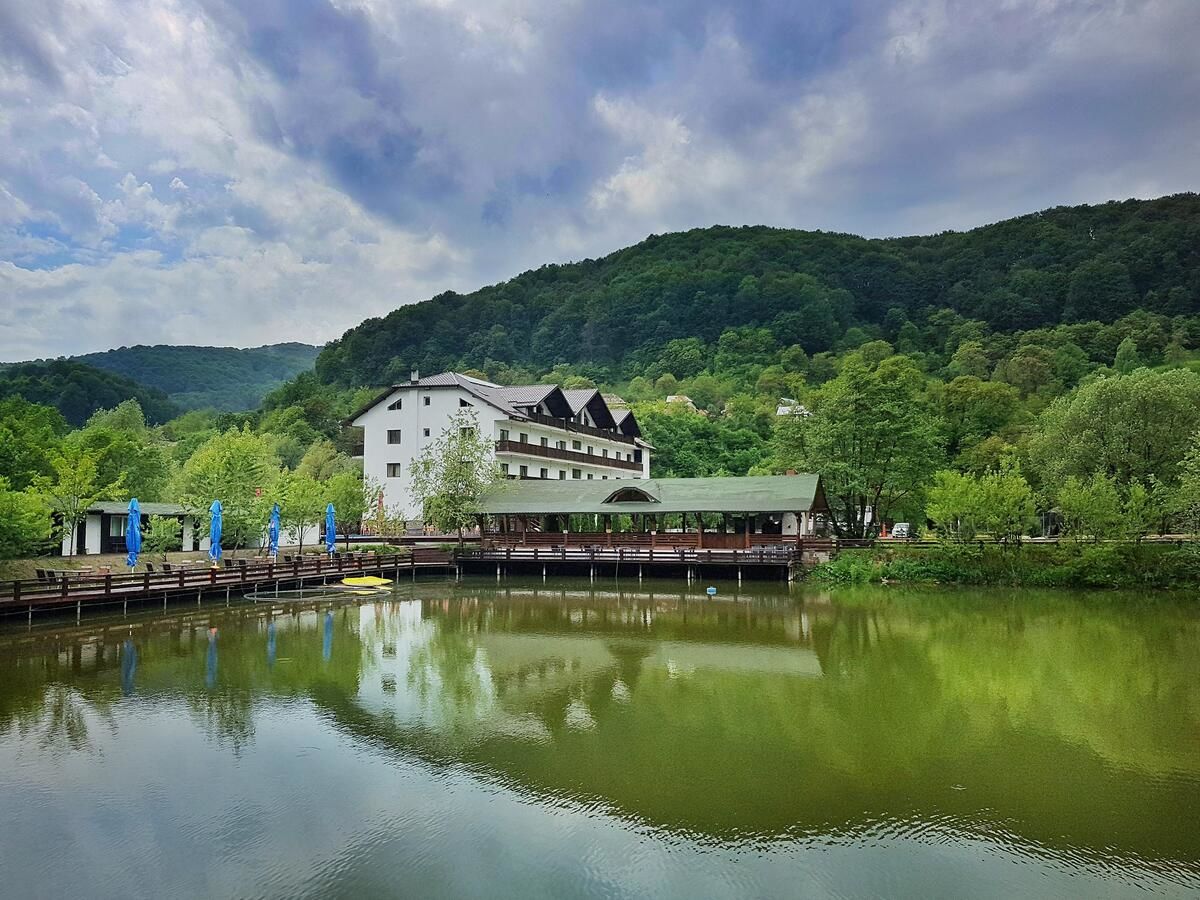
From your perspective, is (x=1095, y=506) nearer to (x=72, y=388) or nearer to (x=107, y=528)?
(x=107, y=528)

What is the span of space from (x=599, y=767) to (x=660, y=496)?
92.3 ft

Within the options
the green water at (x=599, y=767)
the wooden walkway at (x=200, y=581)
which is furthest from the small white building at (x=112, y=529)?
the green water at (x=599, y=767)

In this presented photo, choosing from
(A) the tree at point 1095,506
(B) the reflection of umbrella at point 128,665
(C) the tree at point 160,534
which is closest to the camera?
Answer: (B) the reflection of umbrella at point 128,665

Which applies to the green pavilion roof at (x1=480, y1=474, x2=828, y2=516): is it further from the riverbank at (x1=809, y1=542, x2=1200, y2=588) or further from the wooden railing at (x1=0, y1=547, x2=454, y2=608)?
the wooden railing at (x1=0, y1=547, x2=454, y2=608)

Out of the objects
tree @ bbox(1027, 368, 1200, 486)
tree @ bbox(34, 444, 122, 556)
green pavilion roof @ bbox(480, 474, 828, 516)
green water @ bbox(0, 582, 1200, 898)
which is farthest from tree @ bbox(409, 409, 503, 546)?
tree @ bbox(1027, 368, 1200, 486)

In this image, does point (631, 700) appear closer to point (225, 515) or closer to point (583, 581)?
point (583, 581)

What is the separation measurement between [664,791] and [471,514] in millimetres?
31375

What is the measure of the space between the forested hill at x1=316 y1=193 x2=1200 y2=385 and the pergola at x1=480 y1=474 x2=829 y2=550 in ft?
184

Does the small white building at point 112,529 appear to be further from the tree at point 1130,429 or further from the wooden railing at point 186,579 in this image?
the tree at point 1130,429

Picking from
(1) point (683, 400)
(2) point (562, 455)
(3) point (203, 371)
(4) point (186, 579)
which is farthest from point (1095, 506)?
(3) point (203, 371)

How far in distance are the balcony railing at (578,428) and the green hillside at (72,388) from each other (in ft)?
183

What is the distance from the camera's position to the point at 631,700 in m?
13.2

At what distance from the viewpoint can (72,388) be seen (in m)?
79.4

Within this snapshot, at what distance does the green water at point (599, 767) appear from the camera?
290 inches
